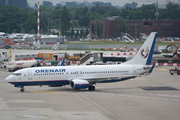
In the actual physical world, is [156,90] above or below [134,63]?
below

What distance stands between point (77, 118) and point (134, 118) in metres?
4.90

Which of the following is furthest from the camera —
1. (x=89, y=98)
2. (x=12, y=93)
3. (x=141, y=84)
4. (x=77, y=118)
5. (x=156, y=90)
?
(x=141, y=84)

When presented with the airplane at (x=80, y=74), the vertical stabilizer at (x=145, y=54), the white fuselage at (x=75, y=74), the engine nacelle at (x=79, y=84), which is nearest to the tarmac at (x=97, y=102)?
the engine nacelle at (x=79, y=84)

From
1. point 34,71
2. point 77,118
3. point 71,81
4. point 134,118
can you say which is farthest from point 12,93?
point 134,118

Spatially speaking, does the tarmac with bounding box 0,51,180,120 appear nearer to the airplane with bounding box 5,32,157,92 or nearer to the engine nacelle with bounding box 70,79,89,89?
the engine nacelle with bounding box 70,79,89,89

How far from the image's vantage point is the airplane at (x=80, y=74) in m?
46.3

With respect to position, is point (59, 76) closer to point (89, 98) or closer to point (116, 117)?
point (89, 98)

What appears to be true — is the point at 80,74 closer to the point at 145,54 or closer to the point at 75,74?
the point at 75,74

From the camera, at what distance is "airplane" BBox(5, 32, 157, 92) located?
1825 inches

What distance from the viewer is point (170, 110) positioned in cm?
3578

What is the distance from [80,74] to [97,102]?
8.89 m

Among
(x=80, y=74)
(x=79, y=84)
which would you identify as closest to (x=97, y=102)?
(x=79, y=84)

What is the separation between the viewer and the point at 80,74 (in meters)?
48.1

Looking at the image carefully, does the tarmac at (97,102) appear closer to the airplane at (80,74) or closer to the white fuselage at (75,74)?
the airplane at (80,74)
